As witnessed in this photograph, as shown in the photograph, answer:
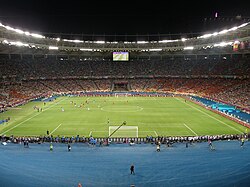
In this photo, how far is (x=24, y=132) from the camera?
1315 inches

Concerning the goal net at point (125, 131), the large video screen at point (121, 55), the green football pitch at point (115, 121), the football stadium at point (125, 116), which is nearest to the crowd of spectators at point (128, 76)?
the football stadium at point (125, 116)

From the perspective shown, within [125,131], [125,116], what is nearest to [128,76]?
[125,116]

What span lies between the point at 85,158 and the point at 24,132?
15.9 m

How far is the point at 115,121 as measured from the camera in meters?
40.2

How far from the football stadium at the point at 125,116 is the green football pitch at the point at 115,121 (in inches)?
5.6

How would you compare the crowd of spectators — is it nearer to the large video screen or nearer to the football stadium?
the football stadium

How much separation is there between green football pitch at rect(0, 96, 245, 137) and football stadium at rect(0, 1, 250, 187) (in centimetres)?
14

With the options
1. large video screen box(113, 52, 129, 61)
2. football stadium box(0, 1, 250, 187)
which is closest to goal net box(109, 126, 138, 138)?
football stadium box(0, 1, 250, 187)

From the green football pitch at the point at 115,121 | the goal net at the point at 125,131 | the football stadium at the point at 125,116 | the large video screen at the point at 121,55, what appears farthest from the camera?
the large video screen at the point at 121,55

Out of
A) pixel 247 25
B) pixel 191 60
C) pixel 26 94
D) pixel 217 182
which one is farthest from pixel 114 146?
pixel 191 60

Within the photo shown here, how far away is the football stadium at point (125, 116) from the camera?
17.2 metres

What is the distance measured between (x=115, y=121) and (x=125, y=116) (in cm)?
431

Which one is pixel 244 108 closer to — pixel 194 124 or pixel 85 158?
pixel 194 124

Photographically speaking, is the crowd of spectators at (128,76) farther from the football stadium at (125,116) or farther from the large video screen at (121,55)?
the large video screen at (121,55)
